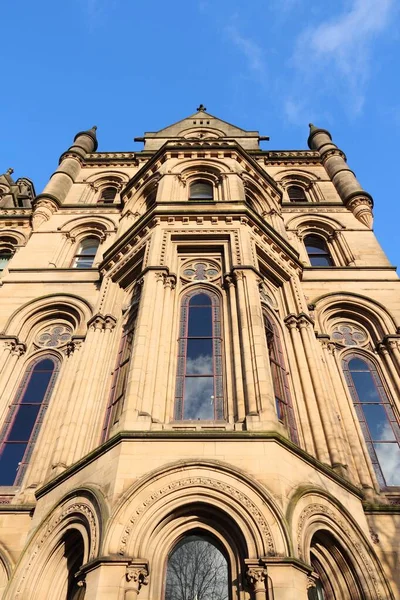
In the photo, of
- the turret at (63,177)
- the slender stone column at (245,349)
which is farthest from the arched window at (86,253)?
the slender stone column at (245,349)

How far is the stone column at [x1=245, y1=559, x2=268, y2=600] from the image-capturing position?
6098 mm

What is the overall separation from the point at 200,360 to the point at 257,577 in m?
4.34

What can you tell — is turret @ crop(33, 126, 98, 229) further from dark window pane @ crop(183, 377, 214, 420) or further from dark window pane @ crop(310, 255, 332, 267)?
dark window pane @ crop(183, 377, 214, 420)

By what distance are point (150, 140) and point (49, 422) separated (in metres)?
17.5

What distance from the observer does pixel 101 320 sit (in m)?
11.9

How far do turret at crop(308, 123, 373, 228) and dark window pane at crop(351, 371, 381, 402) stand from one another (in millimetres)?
7752

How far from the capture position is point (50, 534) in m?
7.74

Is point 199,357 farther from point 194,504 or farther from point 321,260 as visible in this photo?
point 321,260

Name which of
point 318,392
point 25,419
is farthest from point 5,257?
point 318,392

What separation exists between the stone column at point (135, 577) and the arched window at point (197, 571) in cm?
54

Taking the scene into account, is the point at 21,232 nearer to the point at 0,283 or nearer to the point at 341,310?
the point at 0,283

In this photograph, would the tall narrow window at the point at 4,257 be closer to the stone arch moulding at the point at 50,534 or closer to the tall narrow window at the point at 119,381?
the tall narrow window at the point at 119,381

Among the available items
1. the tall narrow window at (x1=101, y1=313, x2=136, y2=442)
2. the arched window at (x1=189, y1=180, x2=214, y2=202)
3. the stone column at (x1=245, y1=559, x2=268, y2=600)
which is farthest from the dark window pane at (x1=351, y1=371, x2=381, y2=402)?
the arched window at (x1=189, y1=180, x2=214, y2=202)

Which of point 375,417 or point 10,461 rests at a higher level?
point 375,417
